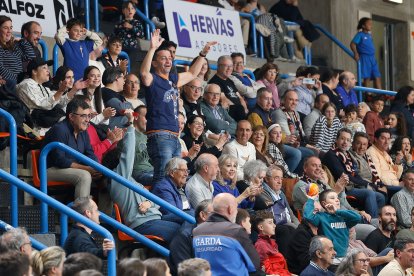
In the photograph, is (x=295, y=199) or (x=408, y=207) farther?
(x=408, y=207)

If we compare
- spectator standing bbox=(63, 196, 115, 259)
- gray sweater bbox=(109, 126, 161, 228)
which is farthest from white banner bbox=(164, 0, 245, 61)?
spectator standing bbox=(63, 196, 115, 259)

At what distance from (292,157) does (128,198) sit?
4170 millimetres

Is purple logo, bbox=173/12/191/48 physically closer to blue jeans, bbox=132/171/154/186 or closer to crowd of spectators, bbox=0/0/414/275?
crowd of spectators, bbox=0/0/414/275

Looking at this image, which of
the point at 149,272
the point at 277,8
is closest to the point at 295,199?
the point at 149,272

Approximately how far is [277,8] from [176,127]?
8.72m

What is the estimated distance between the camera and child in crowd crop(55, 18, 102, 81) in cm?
1524

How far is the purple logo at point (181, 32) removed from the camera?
18.5 m

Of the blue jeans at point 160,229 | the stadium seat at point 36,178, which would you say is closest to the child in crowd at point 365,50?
the blue jeans at point 160,229

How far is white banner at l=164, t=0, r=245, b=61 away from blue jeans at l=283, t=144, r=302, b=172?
294 cm

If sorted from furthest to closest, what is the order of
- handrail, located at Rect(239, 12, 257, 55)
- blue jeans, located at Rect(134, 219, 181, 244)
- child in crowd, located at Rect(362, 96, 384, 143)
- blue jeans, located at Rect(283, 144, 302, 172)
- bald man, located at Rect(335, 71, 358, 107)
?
handrail, located at Rect(239, 12, 257, 55) → bald man, located at Rect(335, 71, 358, 107) → child in crowd, located at Rect(362, 96, 384, 143) → blue jeans, located at Rect(283, 144, 302, 172) → blue jeans, located at Rect(134, 219, 181, 244)

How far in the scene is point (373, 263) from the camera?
1336 centimetres

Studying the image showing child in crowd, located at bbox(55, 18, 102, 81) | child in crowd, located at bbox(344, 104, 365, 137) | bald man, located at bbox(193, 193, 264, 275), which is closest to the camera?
bald man, located at bbox(193, 193, 264, 275)

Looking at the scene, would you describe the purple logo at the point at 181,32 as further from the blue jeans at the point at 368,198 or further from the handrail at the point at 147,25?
A: the blue jeans at the point at 368,198

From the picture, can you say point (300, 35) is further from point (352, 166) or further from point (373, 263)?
point (373, 263)
